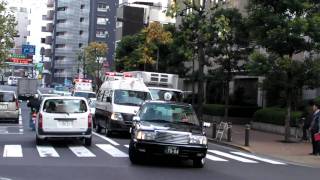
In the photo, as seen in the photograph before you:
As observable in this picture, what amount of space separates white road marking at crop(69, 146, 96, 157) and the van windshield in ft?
16.9

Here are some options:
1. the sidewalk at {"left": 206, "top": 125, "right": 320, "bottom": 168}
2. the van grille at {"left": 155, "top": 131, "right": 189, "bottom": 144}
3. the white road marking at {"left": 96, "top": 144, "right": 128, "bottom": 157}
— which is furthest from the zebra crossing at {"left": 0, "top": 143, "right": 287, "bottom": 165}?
the van grille at {"left": 155, "top": 131, "right": 189, "bottom": 144}

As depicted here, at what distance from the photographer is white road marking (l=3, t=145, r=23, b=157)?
16.2 metres

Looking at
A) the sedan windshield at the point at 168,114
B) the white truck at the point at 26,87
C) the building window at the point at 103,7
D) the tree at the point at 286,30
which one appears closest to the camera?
the sedan windshield at the point at 168,114

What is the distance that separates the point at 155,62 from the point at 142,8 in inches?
1048

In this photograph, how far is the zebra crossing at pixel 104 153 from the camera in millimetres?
16625

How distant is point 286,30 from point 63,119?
10.9m

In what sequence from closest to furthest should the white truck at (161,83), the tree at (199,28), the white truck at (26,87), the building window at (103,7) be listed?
the tree at (199,28) → the white truck at (161,83) → the white truck at (26,87) → the building window at (103,7)

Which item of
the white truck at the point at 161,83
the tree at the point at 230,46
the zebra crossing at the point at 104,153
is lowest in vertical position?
the zebra crossing at the point at 104,153

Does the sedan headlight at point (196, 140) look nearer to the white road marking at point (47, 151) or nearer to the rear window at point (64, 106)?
the white road marking at point (47, 151)

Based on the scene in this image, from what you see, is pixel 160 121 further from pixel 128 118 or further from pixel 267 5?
pixel 267 5

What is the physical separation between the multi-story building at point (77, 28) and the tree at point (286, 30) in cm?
7883

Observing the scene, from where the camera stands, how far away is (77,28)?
10888 cm

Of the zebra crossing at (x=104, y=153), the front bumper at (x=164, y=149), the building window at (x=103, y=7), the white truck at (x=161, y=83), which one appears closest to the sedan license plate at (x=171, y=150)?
the front bumper at (x=164, y=149)

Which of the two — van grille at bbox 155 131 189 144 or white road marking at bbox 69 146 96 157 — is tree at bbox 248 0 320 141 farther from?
van grille at bbox 155 131 189 144
